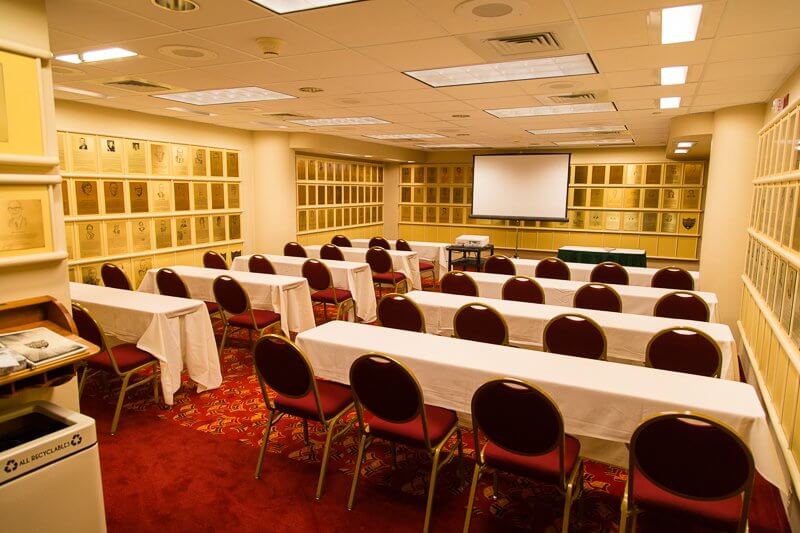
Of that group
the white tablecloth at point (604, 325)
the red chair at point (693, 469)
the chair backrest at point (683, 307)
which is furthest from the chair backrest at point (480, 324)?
the red chair at point (693, 469)

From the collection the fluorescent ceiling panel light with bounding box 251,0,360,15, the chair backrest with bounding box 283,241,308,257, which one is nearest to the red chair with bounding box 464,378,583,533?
the fluorescent ceiling panel light with bounding box 251,0,360,15

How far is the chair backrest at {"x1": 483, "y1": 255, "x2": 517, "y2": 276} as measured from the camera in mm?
7004

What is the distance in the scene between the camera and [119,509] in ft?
9.34

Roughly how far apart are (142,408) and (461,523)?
2.86m

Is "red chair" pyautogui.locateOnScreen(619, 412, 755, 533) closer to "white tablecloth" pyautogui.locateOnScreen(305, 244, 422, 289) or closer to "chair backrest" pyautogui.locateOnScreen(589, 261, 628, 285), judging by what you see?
"chair backrest" pyautogui.locateOnScreen(589, 261, 628, 285)

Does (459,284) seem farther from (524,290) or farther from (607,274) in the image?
(607,274)

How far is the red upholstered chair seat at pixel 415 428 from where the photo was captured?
2682mm

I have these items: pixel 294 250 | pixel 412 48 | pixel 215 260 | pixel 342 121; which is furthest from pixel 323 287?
pixel 412 48

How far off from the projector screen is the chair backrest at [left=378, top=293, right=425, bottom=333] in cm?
705

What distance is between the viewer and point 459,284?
224 inches

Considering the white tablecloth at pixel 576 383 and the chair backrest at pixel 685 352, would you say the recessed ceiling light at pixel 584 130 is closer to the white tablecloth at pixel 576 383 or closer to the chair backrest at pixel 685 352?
the chair backrest at pixel 685 352

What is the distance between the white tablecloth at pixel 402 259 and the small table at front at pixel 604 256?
2.90 meters

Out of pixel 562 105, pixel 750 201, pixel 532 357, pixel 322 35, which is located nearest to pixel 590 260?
pixel 750 201

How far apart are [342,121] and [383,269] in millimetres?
2371
